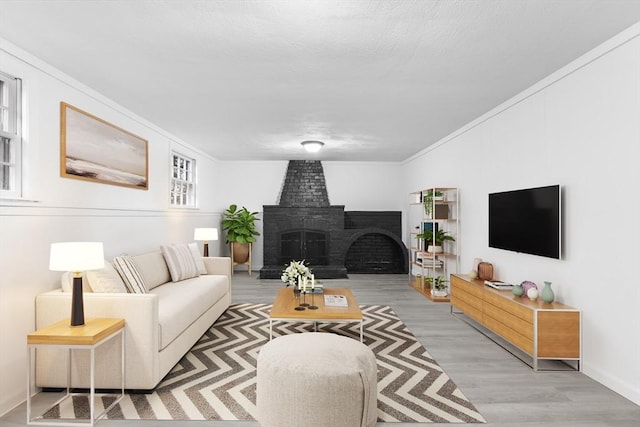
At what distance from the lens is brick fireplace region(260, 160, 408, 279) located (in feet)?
25.9

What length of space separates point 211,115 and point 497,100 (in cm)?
325

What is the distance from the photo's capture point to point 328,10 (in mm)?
2182

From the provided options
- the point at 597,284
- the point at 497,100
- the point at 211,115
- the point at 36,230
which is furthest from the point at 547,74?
the point at 36,230

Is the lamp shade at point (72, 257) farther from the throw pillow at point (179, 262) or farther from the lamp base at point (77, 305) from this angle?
the throw pillow at point (179, 262)

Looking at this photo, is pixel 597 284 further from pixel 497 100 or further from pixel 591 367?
pixel 497 100

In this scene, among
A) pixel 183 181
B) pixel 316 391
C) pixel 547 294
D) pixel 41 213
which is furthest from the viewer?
pixel 183 181

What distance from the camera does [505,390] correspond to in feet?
8.87

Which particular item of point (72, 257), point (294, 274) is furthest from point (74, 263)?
point (294, 274)

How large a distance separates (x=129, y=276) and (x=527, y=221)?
376 cm

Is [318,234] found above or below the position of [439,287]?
above

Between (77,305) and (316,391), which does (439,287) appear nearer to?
(316,391)

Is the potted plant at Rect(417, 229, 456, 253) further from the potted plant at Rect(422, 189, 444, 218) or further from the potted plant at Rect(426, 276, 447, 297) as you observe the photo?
the potted plant at Rect(426, 276, 447, 297)

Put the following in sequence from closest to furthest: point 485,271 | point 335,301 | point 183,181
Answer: point 335,301 → point 485,271 → point 183,181

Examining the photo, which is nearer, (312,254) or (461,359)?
(461,359)
